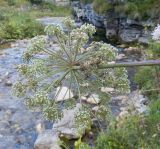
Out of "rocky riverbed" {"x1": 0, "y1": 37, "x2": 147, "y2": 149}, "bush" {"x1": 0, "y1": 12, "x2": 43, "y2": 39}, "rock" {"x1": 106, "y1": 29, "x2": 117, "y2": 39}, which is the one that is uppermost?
"rocky riverbed" {"x1": 0, "y1": 37, "x2": 147, "y2": 149}

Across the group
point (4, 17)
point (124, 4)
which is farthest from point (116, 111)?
point (4, 17)

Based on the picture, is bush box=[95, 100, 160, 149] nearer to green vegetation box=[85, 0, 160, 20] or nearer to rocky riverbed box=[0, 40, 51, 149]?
rocky riverbed box=[0, 40, 51, 149]

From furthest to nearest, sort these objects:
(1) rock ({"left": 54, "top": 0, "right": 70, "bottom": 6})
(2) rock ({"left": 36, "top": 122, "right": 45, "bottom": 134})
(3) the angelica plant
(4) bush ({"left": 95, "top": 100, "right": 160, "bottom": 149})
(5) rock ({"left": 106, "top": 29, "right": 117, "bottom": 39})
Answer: (1) rock ({"left": 54, "top": 0, "right": 70, "bottom": 6}) → (5) rock ({"left": 106, "top": 29, "right": 117, "bottom": 39}) → (2) rock ({"left": 36, "top": 122, "right": 45, "bottom": 134}) → (4) bush ({"left": 95, "top": 100, "right": 160, "bottom": 149}) → (3) the angelica plant

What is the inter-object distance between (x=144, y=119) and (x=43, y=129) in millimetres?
2814

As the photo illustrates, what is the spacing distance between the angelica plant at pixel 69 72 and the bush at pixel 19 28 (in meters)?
17.3

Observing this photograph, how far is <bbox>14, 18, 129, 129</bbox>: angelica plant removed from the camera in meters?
2.52

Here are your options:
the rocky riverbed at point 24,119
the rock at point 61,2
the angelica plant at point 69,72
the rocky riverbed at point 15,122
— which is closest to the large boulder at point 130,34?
the rocky riverbed at point 15,122

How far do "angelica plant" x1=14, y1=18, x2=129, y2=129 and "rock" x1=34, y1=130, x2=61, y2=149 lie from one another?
4.45 meters

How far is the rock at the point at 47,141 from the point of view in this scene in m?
7.35

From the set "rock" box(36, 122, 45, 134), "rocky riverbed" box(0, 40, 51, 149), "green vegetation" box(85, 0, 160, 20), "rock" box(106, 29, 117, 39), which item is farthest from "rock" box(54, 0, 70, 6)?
"rock" box(36, 122, 45, 134)

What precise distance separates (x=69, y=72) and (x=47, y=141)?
5.13 metres

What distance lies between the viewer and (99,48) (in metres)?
2.79

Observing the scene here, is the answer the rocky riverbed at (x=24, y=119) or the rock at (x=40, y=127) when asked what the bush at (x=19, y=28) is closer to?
the rocky riverbed at (x=24, y=119)

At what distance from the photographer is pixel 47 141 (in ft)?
24.6
